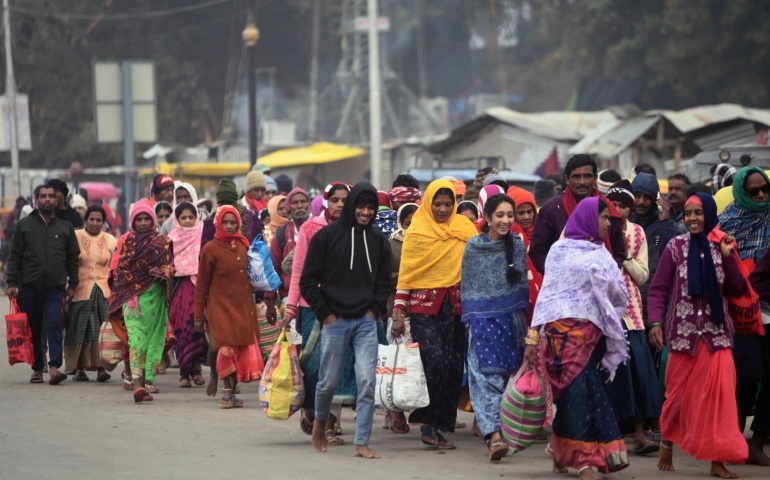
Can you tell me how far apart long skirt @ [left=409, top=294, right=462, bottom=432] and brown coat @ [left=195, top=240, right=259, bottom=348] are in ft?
7.37

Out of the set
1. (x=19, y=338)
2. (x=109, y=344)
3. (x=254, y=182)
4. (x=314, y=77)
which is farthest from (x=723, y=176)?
(x=314, y=77)

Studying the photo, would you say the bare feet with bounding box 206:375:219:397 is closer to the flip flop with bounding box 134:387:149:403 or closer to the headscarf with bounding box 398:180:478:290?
the flip flop with bounding box 134:387:149:403

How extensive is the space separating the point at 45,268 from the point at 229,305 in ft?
7.91

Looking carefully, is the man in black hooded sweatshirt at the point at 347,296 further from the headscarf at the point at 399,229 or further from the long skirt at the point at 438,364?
the headscarf at the point at 399,229

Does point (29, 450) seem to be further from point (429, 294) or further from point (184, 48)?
point (184, 48)

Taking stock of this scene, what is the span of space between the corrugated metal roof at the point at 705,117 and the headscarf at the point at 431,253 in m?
16.1

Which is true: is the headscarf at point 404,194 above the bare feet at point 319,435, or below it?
above

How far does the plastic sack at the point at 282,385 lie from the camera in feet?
27.5

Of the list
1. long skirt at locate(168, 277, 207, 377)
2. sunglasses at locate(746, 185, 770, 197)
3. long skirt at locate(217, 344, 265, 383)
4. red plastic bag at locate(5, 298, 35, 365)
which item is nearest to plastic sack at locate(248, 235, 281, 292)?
long skirt at locate(217, 344, 265, 383)

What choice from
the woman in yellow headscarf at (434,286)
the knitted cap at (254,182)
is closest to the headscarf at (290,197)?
the knitted cap at (254,182)

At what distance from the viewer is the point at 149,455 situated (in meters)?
7.85

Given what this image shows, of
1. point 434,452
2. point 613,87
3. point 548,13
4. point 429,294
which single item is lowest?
point 434,452

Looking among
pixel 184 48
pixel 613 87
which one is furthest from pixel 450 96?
pixel 613 87

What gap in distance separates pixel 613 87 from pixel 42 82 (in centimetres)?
2194
